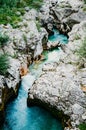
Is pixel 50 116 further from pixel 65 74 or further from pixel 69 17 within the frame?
pixel 69 17

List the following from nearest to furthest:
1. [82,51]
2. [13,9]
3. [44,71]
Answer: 1. [82,51]
2. [44,71]
3. [13,9]

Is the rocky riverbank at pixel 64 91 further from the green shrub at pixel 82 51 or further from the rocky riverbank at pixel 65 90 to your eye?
the green shrub at pixel 82 51

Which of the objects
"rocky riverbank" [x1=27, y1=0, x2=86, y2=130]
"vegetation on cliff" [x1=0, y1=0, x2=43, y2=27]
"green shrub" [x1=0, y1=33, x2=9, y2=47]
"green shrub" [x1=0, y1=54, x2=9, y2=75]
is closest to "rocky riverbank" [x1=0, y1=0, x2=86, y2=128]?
"rocky riverbank" [x1=27, y1=0, x2=86, y2=130]

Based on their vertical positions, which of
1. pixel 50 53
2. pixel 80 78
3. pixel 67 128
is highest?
pixel 80 78

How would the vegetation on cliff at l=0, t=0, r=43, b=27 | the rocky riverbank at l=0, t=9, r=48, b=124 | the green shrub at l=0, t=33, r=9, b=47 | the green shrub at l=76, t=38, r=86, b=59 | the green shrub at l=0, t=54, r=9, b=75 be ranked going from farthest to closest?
the vegetation on cliff at l=0, t=0, r=43, b=27, the green shrub at l=0, t=33, r=9, b=47, the green shrub at l=76, t=38, r=86, b=59, the rocky riverbank at l=0, t=9, r=48, b=124, the green shrub at l=0, t=54, r=9, b=75

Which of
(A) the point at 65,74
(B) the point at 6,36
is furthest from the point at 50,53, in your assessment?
(A) the point at 65,74

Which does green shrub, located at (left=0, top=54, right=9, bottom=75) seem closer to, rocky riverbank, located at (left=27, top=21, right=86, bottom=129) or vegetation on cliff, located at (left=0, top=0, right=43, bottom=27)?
rocky riverbank, located at (left=27, top=21, right=86, bottom=129)

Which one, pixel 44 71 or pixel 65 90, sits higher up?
pixel 65 90

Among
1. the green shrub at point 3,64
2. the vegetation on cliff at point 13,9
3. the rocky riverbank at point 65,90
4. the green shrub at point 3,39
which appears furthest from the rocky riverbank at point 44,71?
the vegetation on cliff at point 13,9

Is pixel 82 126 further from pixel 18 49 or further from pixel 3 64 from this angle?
pixel 18 49

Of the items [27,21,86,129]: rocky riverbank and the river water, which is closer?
[27,21,86,129]: rocky riverbank

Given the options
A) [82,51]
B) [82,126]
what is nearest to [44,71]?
[82,51]

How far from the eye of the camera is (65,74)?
21781 mm

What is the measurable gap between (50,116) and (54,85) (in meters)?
2.26
